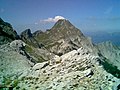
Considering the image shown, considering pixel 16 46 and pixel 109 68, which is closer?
pixel 109 68

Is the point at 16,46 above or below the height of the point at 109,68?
above

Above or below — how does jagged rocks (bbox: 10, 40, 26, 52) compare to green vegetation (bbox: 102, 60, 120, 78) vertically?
above

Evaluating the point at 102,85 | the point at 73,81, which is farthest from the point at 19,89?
the point at 102,85

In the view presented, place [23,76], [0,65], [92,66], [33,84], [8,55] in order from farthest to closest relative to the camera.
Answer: [8,55]
[0,65]
[92,66]
[23,76]
[33,84]

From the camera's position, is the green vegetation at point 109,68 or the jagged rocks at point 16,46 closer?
the green vegetation at point 109,68

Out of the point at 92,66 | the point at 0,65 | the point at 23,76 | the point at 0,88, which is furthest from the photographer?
the point at 0,65

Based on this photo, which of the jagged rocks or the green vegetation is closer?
the green vegetation

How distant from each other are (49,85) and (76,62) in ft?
40.8

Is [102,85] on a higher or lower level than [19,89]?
lower

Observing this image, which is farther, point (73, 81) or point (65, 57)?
point (65, 57)

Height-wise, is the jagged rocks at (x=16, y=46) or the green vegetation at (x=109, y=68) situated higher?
the jagged rocks at (x=16, y=46)

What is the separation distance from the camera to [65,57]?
52156mm

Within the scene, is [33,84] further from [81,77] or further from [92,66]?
[92,66]

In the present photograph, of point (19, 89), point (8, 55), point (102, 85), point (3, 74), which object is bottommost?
point (102, 85)
